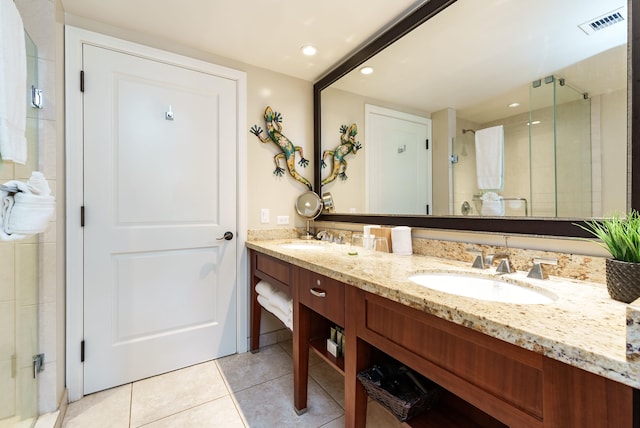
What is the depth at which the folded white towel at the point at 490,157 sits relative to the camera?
1255 millimetres

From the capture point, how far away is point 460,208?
1.43m

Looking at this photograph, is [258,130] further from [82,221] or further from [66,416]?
[66,416]

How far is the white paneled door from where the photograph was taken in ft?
5.60

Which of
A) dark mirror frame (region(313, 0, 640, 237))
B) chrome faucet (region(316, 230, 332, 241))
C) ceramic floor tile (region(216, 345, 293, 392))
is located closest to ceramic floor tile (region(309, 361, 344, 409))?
ceramic floor tile (region(216, 345, 293, 392))

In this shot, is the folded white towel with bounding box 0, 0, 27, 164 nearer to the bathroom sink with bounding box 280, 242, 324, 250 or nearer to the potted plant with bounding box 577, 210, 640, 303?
the bathroom sink with bounding box 280, 242, 324, 250

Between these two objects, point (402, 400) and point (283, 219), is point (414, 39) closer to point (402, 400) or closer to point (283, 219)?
point (283, 219)

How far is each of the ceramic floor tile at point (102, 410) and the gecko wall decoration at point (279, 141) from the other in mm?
1719

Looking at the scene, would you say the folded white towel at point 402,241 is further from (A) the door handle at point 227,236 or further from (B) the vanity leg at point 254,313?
(A) the door handle at point 227,236

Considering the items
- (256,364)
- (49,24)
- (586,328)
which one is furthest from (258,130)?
(586,328)

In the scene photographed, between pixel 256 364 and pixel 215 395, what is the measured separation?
0.37 metres

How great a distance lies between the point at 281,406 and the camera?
5.14 feet

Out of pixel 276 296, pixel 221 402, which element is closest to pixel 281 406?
pixel 221 402

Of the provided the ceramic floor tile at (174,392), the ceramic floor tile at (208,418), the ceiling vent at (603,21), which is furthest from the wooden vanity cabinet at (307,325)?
the ceiling vent at (603,21)

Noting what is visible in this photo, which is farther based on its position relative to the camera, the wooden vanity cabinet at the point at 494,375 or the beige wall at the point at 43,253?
the beige wall at the point at 43,253
